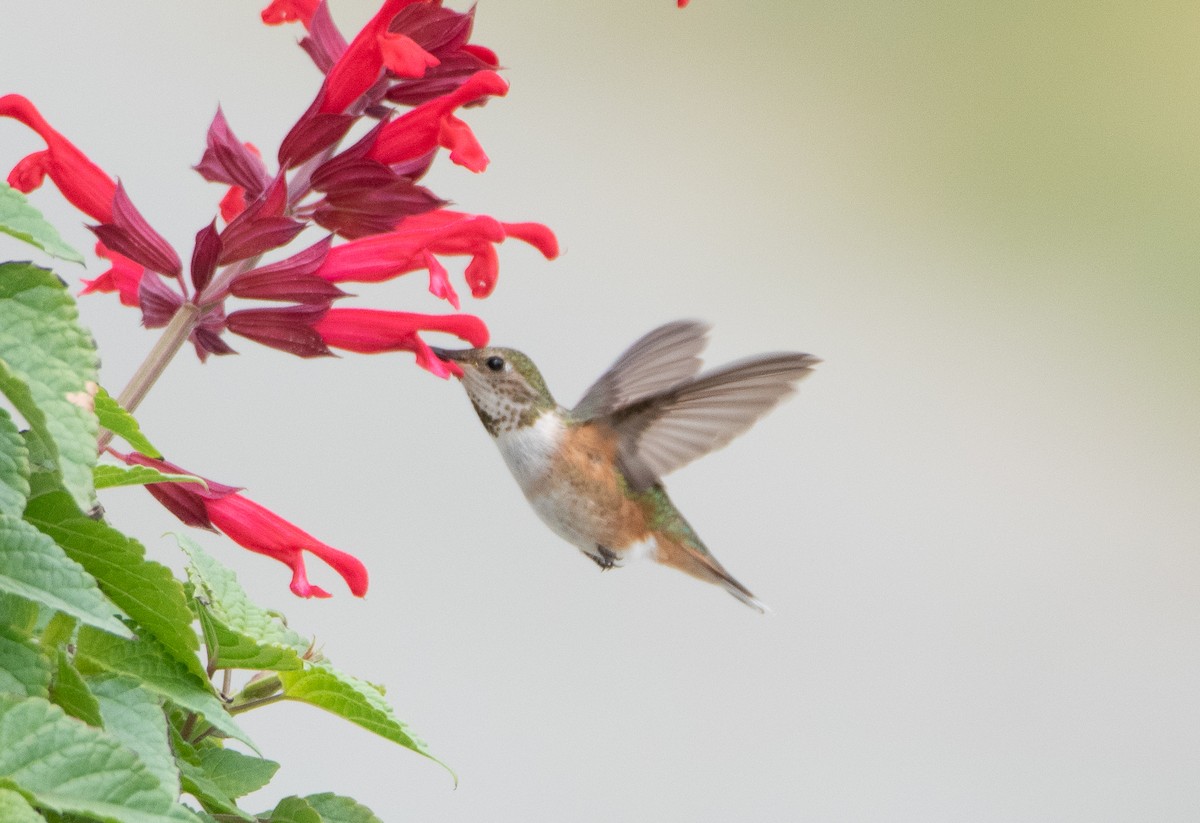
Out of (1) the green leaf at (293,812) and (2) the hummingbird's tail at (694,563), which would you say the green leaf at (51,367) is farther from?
(2) the hummingbird's tail at (694,563)

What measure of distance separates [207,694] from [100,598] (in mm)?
96

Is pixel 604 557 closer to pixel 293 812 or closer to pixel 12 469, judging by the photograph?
pixel 293 812

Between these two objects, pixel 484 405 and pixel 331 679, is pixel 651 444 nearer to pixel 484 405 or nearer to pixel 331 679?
pixel 484 405

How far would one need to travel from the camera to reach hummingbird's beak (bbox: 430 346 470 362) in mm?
877

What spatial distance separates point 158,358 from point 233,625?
0.11 m

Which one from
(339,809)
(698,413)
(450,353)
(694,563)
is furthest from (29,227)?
(694,563)

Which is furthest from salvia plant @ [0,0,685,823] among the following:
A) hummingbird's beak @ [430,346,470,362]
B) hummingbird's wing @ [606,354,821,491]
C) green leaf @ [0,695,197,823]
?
hummingbird's wing @ [606,354,821,491]

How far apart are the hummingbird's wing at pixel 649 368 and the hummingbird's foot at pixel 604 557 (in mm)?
105

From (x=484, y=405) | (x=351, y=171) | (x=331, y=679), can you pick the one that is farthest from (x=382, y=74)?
(x=484, y=405)

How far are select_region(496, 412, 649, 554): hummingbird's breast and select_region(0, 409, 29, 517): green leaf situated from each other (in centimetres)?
65

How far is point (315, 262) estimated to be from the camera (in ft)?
1.84

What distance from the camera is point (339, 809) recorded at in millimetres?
523

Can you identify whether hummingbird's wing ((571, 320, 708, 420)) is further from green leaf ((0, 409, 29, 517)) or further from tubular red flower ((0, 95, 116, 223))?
green leaf ((0, 409, 29, 517))

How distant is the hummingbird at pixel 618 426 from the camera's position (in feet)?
3.22
